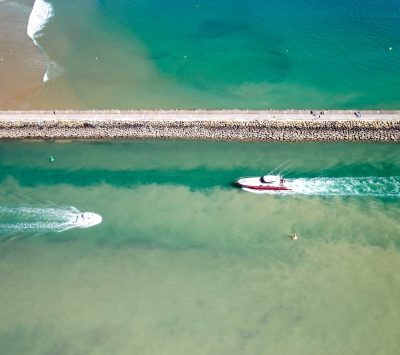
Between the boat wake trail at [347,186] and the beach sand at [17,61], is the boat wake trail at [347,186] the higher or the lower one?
the lower one

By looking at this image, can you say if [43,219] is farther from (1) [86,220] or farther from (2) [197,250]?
(2) [197,250]

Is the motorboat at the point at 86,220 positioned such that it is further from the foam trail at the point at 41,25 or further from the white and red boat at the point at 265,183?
the foam trail at the point at 41,25

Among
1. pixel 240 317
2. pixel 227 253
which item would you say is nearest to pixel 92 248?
pixel 227 253

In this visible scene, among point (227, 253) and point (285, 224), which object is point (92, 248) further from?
point (285, 224)

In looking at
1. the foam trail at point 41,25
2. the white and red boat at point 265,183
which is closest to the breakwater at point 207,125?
the white and red boat at point 265,183

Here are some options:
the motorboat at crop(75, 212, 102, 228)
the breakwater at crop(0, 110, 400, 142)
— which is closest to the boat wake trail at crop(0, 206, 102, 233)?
the motorboat at crop(75, 212, 102, 228)
